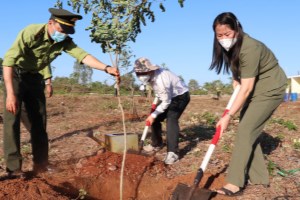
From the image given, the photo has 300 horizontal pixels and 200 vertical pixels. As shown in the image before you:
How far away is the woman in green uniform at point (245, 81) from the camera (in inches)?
134

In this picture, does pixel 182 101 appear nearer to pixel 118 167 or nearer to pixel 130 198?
pixel 118 167

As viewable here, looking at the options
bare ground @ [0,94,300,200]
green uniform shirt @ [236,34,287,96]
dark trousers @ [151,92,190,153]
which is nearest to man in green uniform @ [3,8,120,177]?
bare ground @ [0,94,300,200]

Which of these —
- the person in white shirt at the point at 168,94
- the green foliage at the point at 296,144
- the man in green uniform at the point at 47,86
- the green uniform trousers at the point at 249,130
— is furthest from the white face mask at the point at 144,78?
the green foliage at the point at 296,144

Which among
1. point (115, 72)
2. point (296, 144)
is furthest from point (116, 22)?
point (296, 144)

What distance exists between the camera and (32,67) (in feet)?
13.3

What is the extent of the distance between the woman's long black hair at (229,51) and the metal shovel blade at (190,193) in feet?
3.77

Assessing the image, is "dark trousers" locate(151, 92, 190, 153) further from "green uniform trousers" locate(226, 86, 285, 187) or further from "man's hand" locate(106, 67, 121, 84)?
"man's hand" locate(106, 67, 121, 84)

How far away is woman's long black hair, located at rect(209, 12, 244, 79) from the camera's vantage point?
3.40m

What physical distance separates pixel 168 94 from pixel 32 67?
Result: 1709 mm

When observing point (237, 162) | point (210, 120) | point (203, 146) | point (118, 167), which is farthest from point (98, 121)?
point (237, 162)

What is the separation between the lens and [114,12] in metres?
3.67

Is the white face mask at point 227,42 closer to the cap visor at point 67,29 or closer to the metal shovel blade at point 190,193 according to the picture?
the metal shovel blade at point 190,193

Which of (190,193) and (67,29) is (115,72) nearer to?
(67,29)

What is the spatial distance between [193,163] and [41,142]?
1.89 m
